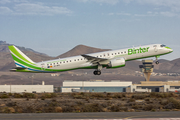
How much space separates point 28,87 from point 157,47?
309 ft

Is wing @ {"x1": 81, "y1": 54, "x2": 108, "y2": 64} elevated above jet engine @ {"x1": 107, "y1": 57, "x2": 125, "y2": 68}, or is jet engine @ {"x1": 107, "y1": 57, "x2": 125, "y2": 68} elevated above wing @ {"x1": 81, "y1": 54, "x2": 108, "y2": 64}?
wing @ {"x1": 81, "y1": 54, "x2": 108, "y2": 64}

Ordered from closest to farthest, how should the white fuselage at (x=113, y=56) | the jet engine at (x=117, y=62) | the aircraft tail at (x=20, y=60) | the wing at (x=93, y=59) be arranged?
1. the jet engine at (x=117, y=62)
2. the white fuselage at (x=113, y=56)
3. the wing at (x=93, y=59)
4. the aircraft tail at (x=20, y=60)

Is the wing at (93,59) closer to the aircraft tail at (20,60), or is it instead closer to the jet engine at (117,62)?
the jet engine at (117,62)

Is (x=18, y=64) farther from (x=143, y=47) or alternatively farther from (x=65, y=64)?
(x=143, y=47)

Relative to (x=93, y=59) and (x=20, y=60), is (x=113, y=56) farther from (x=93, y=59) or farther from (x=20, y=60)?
(x=20, y=60)

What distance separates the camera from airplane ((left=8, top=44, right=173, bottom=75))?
55.9m

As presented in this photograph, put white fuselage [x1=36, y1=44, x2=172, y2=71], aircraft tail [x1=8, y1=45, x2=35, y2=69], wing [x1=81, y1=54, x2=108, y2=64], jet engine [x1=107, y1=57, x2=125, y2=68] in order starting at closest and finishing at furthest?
jet engine [x1=107, y1=57, x2=125, y2=68], white fuselage [x1=36, y1=44, x2=172, y2=71], wing [x1=81, y1=54, x2=108, y2=64], aircraft tail [x1=8, y1=45, x2=35, y2=69]

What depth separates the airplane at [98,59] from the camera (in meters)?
55.9

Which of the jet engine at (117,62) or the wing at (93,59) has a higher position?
the wing at (93,59)

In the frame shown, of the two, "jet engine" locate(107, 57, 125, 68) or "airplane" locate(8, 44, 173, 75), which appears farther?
"airplane" locate(8, 44, 173, 75)

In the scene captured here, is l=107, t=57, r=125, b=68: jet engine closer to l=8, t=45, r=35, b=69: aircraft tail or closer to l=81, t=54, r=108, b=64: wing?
l=81, t=54, r=108, b=64: wing

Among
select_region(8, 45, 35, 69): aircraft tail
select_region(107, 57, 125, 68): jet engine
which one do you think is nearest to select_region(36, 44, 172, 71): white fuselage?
select_region(107, 57, 125, 68): jet engine

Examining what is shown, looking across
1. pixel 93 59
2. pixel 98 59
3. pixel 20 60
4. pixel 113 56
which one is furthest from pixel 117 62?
pixel 20 60

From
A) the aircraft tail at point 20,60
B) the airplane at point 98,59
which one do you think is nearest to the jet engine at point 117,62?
the airplane at point 98,59
